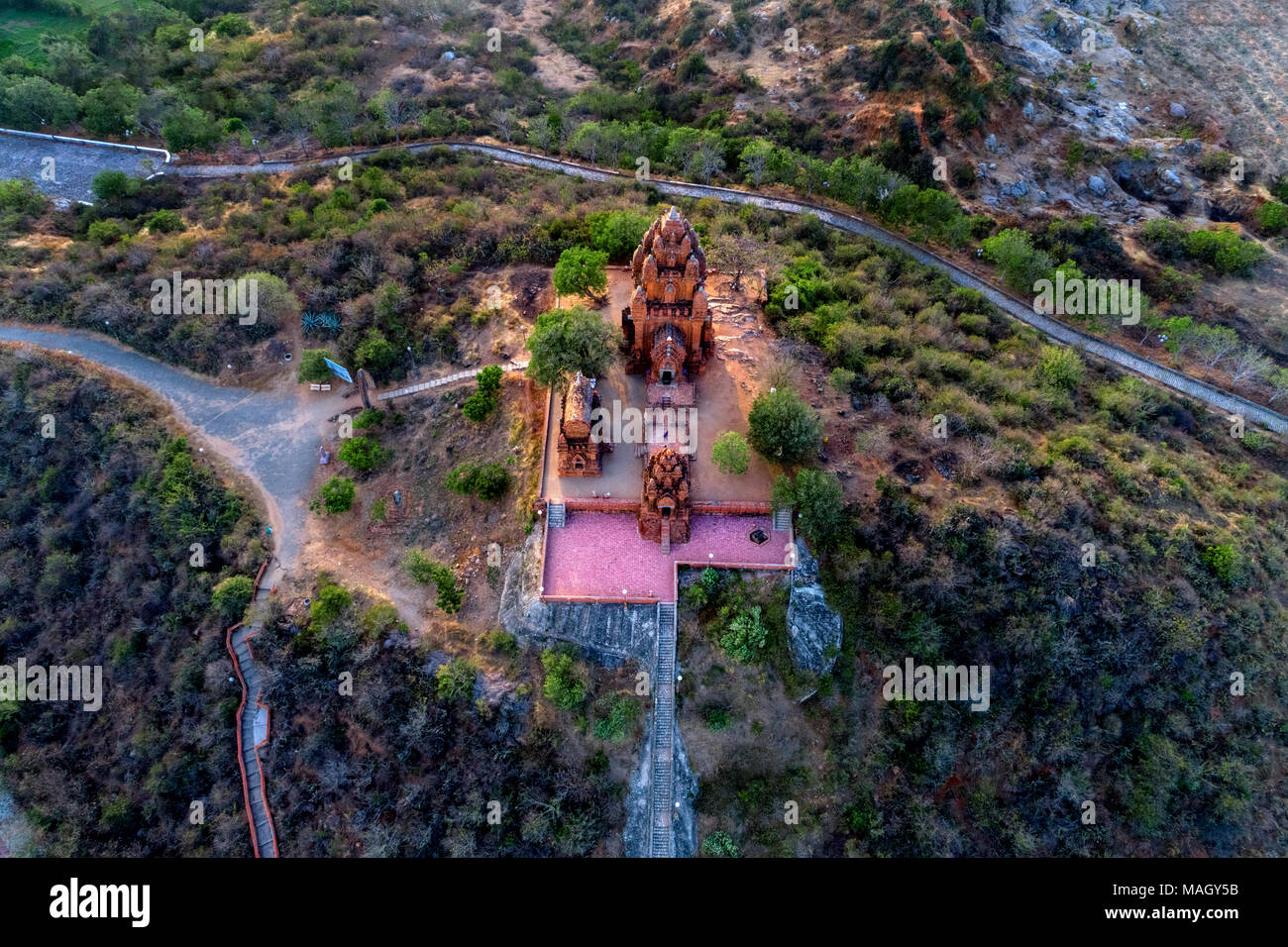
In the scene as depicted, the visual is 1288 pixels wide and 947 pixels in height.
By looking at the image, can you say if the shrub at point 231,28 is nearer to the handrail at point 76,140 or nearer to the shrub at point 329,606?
the handrail at point 76,140

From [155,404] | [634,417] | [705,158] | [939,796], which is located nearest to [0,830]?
[155,404]

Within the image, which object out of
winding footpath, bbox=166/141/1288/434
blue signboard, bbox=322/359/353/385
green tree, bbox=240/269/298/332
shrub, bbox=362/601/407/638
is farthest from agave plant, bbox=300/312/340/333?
winding footpath, bbox=166/141/1288/434

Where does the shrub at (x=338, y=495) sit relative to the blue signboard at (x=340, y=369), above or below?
below

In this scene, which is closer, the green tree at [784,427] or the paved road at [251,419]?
the green tree at [784,427]

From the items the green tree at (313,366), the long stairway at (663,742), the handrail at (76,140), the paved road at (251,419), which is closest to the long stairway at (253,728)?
the paved road at (251,419)

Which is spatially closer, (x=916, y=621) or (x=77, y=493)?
(x=916, y=621)

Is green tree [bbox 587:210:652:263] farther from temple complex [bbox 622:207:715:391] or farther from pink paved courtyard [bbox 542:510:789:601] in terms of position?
pink paved courtyard [bbox 542:510:789:601]

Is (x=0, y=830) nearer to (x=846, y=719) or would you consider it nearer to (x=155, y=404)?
(x=155, y=404)
